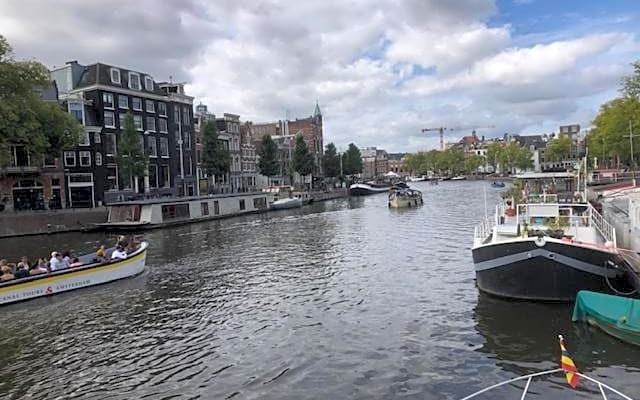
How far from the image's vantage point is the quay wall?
48375mm

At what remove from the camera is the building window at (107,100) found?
6594 cm

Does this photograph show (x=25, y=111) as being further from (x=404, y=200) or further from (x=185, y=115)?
(x=404, y=200)

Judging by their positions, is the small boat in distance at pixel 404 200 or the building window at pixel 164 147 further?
the building window at pixel 164 147

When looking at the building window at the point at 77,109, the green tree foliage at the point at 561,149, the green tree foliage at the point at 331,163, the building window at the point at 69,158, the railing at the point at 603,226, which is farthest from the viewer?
the green tree foliage at the point at 561,149

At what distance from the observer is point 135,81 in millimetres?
71562

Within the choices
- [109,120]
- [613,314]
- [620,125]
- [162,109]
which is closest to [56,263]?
[613,314]

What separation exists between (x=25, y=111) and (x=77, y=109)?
721 inches

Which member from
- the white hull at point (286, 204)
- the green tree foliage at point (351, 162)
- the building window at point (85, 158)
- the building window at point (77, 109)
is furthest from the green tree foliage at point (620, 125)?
the green tree foliage at point (351, 162)

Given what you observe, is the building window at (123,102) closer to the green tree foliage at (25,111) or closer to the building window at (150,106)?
the building window at (150,106)

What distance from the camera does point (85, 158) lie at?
207ft

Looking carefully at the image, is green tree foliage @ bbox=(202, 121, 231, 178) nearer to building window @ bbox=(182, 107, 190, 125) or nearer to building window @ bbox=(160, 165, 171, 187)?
building window @ bbox=(182, 107, 190, 125)

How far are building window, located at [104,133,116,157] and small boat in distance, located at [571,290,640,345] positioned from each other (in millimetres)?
60650

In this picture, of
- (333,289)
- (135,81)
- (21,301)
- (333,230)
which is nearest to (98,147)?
(135,81)

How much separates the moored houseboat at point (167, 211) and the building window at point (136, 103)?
17.7 m
